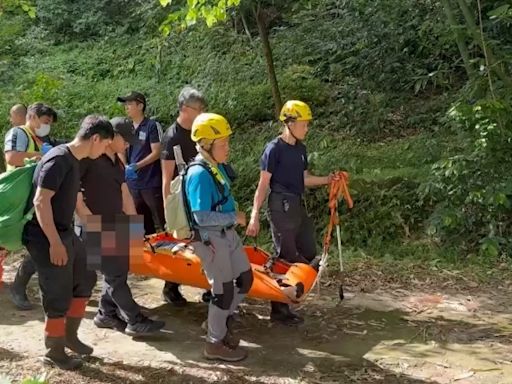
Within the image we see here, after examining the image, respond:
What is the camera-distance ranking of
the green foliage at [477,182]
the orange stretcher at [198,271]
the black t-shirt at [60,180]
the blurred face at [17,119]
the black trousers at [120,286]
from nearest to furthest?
1. the black t-shirt at [60,180]
2. the black trousers at [120,286]
3. the orange stretcher at [198,271]
4. the blurred face at [17,119]
5. the green foliage at [477,182]

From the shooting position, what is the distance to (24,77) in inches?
622

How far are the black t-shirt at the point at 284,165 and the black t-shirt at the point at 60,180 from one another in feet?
5.30

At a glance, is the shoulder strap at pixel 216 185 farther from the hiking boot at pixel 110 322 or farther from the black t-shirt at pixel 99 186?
the hiking boot at pixel 110 322

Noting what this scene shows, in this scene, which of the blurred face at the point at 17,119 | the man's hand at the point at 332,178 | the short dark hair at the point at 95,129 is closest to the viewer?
the short dark hair at the point at 95,129

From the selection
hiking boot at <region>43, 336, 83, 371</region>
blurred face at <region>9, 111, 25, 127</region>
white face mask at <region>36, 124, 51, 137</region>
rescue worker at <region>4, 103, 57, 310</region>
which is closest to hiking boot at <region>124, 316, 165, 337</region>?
hiking boot at <region>43, 336, 83, 371</region>

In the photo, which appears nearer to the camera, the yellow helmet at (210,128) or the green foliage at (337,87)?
the yellow helmet at (210,128)

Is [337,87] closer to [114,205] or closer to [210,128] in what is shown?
[114,205]

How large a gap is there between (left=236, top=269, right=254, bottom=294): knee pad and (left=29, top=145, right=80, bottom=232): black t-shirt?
49.0 inches

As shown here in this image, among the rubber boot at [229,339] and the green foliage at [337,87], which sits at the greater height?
the green foliage at [337,87]

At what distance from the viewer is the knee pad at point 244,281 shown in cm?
493

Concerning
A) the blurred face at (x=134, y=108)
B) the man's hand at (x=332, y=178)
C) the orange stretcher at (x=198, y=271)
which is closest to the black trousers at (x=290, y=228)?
the orange stretcher at (x=198, y=271)

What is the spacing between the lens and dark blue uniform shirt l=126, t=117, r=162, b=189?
6.25 m

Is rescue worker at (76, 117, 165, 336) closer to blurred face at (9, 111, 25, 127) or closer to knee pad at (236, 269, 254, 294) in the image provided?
knee pad at (236, 269, 254, 294)

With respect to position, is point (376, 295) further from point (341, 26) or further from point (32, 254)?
point (341, 26)
